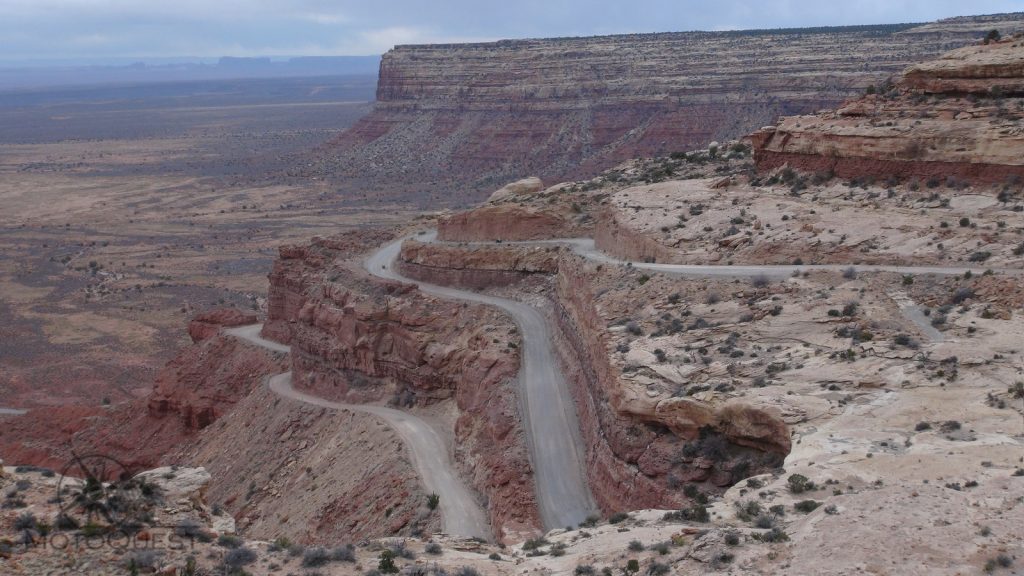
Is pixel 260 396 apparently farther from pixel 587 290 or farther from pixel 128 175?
pixel 128 175

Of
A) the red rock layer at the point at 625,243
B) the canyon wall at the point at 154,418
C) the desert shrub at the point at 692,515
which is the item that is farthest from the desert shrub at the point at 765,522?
the canyon wall at the point at 154,418

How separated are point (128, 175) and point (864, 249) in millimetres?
137646

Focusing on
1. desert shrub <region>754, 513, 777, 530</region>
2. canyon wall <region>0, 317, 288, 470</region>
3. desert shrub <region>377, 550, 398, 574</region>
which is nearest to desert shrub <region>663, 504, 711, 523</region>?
desert shrub <region>754, 513, 777, 530</region>

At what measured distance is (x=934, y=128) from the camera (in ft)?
112

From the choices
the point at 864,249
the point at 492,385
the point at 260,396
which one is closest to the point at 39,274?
the point at 260,396

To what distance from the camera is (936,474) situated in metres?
18.2

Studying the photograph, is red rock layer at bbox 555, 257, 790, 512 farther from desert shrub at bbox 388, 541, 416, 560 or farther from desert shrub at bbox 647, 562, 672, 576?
desert shrub at bbox 388, 541, 416, 560

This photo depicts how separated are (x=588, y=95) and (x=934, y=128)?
87832 millimetres

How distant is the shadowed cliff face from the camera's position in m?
106

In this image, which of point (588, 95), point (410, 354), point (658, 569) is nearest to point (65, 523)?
point (658, 569)

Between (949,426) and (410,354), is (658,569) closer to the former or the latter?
(949,426)

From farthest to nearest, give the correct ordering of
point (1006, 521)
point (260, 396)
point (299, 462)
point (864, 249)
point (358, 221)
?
1. point (358, 221)
2. point (260, 396)
3. point (299, 462)
4. point (864, 249)
5. point (1006, 521)

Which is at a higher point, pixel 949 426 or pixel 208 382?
pixel 949 426

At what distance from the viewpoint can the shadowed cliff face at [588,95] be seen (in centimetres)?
10550
